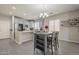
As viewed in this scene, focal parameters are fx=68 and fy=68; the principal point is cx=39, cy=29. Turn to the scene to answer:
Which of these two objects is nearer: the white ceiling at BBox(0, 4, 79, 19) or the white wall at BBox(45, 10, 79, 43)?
the white ceiling at BBox(0, 4, 79, 19)

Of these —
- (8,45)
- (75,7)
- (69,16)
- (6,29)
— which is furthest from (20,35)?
(75,7)

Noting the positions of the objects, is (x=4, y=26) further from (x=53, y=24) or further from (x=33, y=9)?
(x=53, y=24)

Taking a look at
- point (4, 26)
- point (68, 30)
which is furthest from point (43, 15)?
point (4, 26)

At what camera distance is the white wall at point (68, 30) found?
232 cm

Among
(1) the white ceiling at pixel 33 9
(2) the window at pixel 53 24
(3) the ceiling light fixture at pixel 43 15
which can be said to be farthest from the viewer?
(2) the window at pixel 53 24

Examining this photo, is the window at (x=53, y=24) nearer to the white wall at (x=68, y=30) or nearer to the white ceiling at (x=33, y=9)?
the white wall at (x=68, y=30)

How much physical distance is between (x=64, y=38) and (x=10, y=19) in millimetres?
2171

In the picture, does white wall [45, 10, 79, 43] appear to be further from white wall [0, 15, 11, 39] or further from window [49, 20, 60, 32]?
white wall [0, 15, 11, 39]

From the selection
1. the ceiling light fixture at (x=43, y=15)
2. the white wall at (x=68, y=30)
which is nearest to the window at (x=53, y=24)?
the white wall at (x=68, y=30)

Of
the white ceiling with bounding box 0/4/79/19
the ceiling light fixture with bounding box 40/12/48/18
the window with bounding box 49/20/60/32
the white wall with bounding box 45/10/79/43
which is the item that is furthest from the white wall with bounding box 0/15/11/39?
the window with bounding box 49/20/60/32

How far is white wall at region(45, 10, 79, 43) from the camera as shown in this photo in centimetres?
232

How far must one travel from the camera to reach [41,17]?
236 cm
